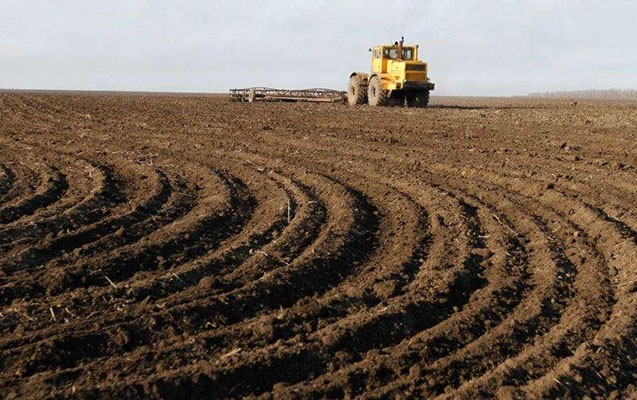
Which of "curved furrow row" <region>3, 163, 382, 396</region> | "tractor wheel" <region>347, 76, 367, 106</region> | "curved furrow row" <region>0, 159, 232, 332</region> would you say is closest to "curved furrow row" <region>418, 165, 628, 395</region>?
"curved furrow row" <region>3, 163, 382, 396</region>

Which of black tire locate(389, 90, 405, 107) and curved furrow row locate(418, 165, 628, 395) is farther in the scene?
black tire locate(389, 90, 405, 107)

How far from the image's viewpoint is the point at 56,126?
685 inches

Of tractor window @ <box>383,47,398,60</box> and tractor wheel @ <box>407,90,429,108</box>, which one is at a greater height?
tractor window @ <box>383,47,398,60</box>

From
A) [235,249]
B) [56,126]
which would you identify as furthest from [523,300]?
[56,126]

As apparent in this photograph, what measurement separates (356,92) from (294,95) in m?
3.77

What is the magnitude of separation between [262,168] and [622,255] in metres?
5.90

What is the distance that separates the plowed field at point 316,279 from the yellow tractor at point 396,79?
1591cm

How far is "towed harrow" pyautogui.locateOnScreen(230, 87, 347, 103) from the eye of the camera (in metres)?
32.3

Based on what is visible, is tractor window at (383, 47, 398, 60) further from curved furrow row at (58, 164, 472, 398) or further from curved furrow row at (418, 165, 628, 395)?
curved furrow row at (58, 164, 472, 398)

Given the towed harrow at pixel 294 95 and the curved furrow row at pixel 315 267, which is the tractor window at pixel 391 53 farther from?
the curved furrow row at pixel 315 267

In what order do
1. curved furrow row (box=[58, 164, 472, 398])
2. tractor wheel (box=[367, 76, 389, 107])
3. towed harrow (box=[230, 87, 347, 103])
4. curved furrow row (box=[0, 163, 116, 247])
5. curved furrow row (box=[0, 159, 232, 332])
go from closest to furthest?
curved furrow row (box=[58, 164, 472, 398]) → curved furrow row (box=[0, 159, 232, 332]) → curved furrow row (box=[0, 163, 116, 247]) → tractor wheel (box=[367, 76, 389, 107]) → towed harrow (box=[230, 87, 347, 103])

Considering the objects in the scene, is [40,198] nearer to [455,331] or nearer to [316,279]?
[316,279]

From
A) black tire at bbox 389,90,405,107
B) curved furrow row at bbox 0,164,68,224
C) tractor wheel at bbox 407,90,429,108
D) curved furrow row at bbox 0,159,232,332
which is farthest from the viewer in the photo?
black tire at bbox 389,90,405,107

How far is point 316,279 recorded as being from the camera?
549cm
